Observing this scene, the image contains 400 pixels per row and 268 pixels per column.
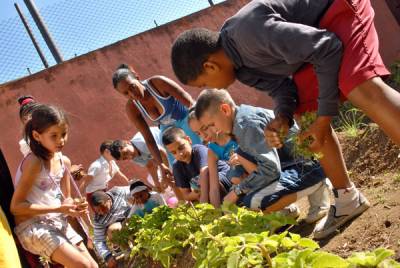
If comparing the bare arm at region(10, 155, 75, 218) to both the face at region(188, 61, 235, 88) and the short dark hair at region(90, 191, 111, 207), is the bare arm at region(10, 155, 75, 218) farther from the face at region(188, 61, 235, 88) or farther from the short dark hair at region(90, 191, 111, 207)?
the short dark hair at region(90, 191, 111, 207)

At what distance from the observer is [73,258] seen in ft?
12.1

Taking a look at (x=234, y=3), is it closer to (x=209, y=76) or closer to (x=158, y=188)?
(x=158, y=188)

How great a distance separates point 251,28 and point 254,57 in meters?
0.17

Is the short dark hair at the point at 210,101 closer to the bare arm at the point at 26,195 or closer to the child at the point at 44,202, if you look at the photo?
the child at the point at 44,202

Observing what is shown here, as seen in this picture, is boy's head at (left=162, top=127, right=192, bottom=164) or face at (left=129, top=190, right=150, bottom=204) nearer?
boy's head at (left=162, top=127, right=192, bottom=164)

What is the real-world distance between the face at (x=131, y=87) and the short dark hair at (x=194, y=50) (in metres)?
2.42

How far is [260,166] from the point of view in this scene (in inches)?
136

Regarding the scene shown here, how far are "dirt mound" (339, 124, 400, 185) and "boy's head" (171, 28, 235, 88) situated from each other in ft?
6.03

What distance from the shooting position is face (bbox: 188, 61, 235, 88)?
8.61 feet

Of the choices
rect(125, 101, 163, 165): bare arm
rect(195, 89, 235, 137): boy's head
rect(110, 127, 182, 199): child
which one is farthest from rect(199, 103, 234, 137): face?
rect(110, 127, 182, 199): child

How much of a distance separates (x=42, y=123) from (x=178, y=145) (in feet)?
4.78

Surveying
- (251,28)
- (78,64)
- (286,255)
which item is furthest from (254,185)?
(78,64)

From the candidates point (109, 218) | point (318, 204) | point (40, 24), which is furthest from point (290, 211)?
point (40, 24)

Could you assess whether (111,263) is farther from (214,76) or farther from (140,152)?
(214,76)
